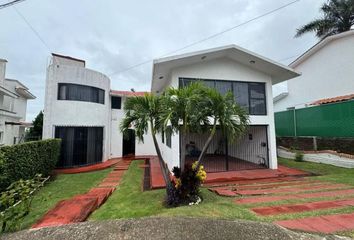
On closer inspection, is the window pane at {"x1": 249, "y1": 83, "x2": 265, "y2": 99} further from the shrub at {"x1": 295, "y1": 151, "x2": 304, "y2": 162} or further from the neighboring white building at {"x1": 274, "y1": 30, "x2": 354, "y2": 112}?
the neighboring white building at {"x1": 274, "y1": 30, "x2": 354, "y2": 112}

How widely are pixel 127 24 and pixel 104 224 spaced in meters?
11.6

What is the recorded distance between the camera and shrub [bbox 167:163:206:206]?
5516mm

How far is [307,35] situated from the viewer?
19828 millimetres

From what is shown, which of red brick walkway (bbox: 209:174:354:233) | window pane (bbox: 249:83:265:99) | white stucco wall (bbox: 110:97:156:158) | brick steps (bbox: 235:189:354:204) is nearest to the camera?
red brick walkway (bbox: 209:174:354:233)

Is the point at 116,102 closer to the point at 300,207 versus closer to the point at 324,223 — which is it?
the point at 300,207

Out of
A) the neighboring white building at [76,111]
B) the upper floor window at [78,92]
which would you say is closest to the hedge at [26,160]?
the neighboring white building at [76,111]

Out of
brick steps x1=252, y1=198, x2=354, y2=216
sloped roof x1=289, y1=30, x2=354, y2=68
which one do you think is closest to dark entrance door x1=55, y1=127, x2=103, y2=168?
brick steps x1=252, y1=198, x2=354, y2=216

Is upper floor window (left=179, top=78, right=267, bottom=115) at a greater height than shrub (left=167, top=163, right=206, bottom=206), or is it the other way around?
upper floor window (left=179, top=78, right=267, bottom=115)

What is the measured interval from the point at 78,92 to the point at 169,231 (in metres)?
12.6

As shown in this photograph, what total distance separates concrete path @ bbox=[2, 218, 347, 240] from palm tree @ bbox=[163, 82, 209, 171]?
2.47 meters

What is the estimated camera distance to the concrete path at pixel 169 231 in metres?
3.21

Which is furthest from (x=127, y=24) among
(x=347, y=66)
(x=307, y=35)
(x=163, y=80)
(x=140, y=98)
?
(x=307, y=35)

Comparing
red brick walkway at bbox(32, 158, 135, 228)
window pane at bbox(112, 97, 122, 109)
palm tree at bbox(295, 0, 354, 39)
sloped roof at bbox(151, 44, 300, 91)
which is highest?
palm tree at bbox(295, 0, 354, 39)

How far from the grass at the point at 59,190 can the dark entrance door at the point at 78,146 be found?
5.98 ft
